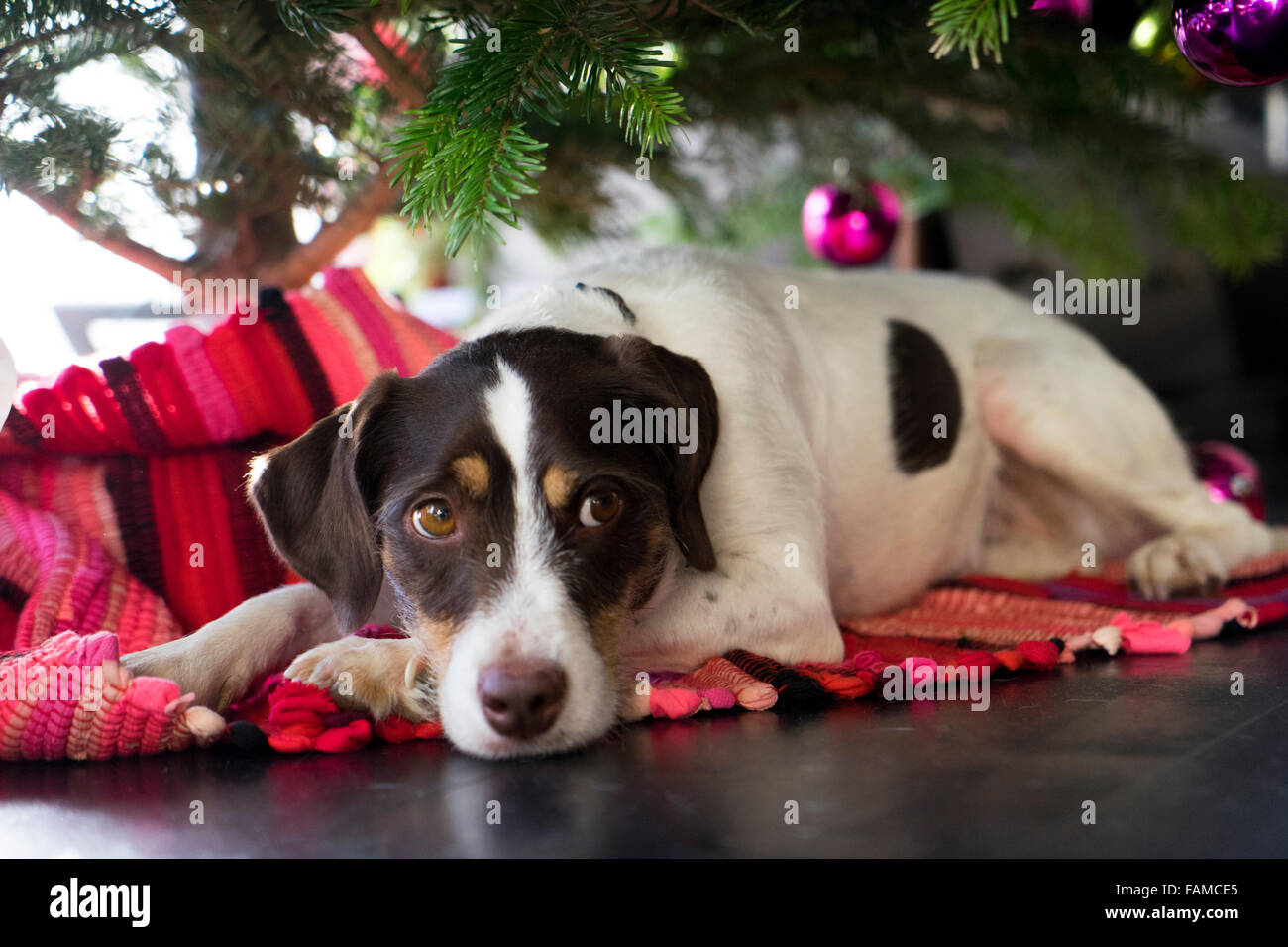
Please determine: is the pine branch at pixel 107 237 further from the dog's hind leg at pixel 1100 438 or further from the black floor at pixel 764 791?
the dog's hind leg at pixel 1100 438

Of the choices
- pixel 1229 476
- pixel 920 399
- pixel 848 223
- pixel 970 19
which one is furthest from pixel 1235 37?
pixel 1229 476

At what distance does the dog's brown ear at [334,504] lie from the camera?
2047mm

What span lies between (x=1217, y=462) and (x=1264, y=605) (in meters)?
1.53

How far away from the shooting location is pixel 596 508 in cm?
198

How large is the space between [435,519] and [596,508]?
28 cm

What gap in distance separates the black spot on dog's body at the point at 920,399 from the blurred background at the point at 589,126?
0.67 m

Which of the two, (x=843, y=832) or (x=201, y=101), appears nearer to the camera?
(x=843, y=832)

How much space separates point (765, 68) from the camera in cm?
289

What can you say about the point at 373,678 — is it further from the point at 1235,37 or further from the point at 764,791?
the point at 1235,37

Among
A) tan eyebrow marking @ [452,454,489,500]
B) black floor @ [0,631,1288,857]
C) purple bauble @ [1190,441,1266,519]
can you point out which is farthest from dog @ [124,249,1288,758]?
purple bauble @ [1190,441,1266,519]

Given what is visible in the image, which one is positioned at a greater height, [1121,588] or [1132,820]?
[1121,588]

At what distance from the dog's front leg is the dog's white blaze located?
42 centimetres
